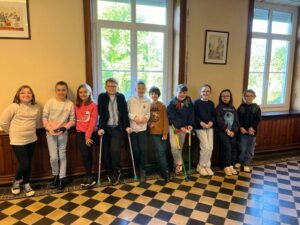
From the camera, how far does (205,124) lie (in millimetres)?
3287

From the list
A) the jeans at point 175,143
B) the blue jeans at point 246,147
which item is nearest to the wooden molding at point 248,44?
the blue jeans at point 246,147

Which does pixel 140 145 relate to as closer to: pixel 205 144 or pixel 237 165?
pixel 205 144

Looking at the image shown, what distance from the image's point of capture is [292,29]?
4.38m

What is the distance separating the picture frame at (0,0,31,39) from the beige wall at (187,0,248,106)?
217cm

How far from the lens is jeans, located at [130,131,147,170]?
10.2 ft

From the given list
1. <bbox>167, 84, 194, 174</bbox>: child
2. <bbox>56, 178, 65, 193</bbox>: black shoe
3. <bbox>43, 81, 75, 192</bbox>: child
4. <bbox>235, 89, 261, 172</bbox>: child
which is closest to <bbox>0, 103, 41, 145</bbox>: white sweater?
<bbox>43, 81, 75, 192</bbox>: child

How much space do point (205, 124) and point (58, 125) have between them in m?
1.93

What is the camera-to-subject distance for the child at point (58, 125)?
9.15 ft

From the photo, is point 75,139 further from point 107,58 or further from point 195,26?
point 195,26

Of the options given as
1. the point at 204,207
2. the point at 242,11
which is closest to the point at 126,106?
the point at 204,207

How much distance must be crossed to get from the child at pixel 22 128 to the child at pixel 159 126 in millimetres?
1428

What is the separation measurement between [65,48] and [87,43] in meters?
0.28

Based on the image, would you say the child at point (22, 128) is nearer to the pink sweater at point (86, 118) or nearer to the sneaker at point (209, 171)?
the pink sweater at point (86, 118)

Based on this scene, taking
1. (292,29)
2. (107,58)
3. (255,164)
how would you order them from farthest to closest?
(292,29)
(255,164)
(107,58)
